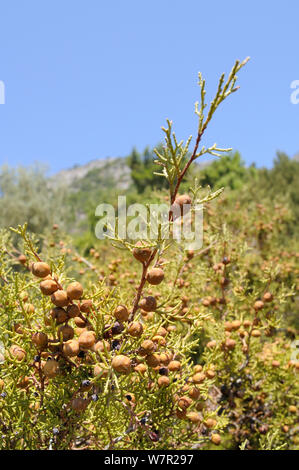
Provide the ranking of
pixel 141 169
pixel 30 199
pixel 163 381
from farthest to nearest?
pixel 141 169
pixel 30 199
pixel 163 381

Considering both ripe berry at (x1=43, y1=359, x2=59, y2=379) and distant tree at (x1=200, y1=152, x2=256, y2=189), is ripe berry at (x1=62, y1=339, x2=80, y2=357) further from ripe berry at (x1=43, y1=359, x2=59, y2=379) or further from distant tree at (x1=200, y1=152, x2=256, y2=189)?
distant tree at (x1=200, y1=152, x2=256, y2=189)

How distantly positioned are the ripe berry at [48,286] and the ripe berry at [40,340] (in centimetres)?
21

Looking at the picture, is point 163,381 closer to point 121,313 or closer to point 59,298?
point 121,313

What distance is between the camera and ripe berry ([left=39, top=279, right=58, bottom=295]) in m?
1.56

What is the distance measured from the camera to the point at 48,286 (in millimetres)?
1562

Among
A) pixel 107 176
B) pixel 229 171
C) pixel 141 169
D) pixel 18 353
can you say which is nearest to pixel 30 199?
pixel 141 169

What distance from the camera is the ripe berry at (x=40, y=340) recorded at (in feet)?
5.27

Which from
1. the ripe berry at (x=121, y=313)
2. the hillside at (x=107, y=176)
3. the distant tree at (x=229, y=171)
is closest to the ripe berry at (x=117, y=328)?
the ripe berry at (x=121, y=313)

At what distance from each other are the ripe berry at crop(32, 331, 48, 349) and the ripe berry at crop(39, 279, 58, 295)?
21 cm

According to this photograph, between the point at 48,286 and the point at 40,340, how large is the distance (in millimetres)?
270

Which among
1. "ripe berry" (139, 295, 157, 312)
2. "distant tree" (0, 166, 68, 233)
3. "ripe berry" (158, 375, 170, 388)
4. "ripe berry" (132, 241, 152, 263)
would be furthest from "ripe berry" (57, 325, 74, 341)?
"distant tree" (0, 166, 68, 233)

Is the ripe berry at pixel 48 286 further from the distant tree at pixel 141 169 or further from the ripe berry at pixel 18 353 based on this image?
the distant tree at pixel 141 169

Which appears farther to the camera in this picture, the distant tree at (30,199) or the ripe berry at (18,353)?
the distant tree at (30,199)

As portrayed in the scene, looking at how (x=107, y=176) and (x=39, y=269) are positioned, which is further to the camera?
(x=107, y=176)
